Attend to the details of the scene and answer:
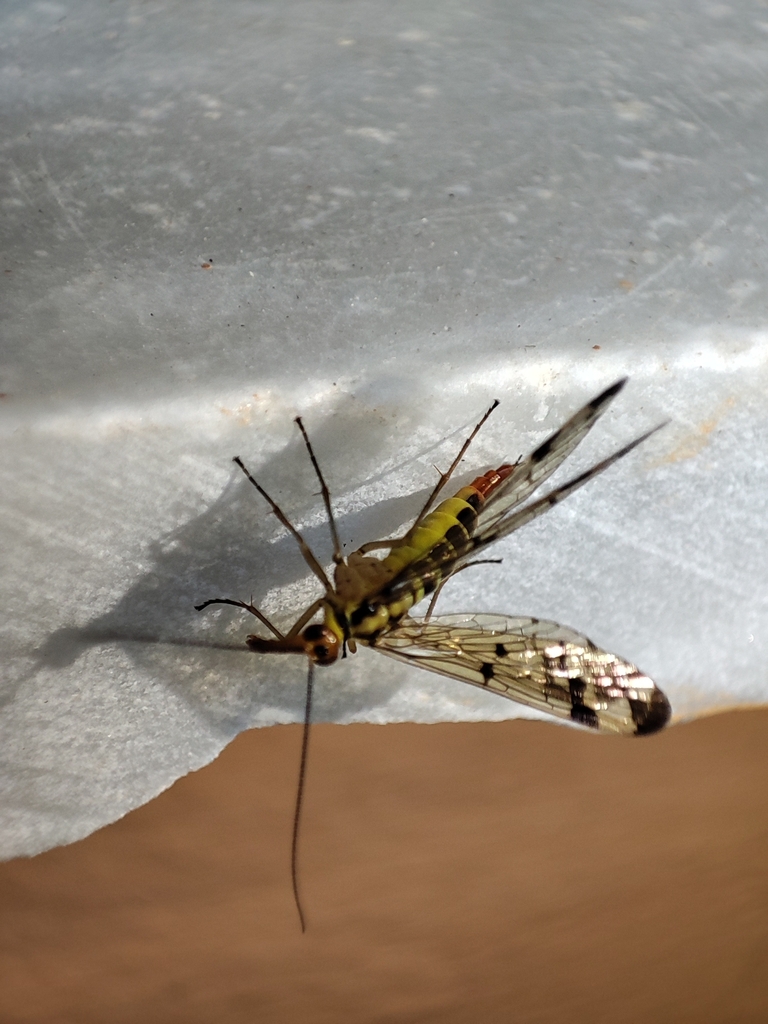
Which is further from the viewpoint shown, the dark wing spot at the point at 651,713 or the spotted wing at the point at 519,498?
the dark wing spot at the point at 651,713

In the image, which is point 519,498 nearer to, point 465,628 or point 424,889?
point 465,628

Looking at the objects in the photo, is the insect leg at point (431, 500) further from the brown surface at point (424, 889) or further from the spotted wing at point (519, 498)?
the brown surface at point (424, 889)

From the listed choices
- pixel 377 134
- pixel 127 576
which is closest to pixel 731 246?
pixel 377 134

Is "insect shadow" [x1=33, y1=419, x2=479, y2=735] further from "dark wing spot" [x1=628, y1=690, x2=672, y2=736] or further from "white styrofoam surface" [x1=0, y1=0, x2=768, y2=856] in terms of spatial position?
"dark wing spot" [x1=628, y1=690, x2=672, y2=736]

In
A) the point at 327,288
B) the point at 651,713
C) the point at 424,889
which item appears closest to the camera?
the point at 327,288

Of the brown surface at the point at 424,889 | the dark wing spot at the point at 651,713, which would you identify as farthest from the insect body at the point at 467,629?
the brown surface at the point at 424,889

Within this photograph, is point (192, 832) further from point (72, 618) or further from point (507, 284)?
point (507, 284)

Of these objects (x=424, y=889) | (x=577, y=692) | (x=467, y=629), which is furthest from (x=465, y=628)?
(x=424, y=889)
